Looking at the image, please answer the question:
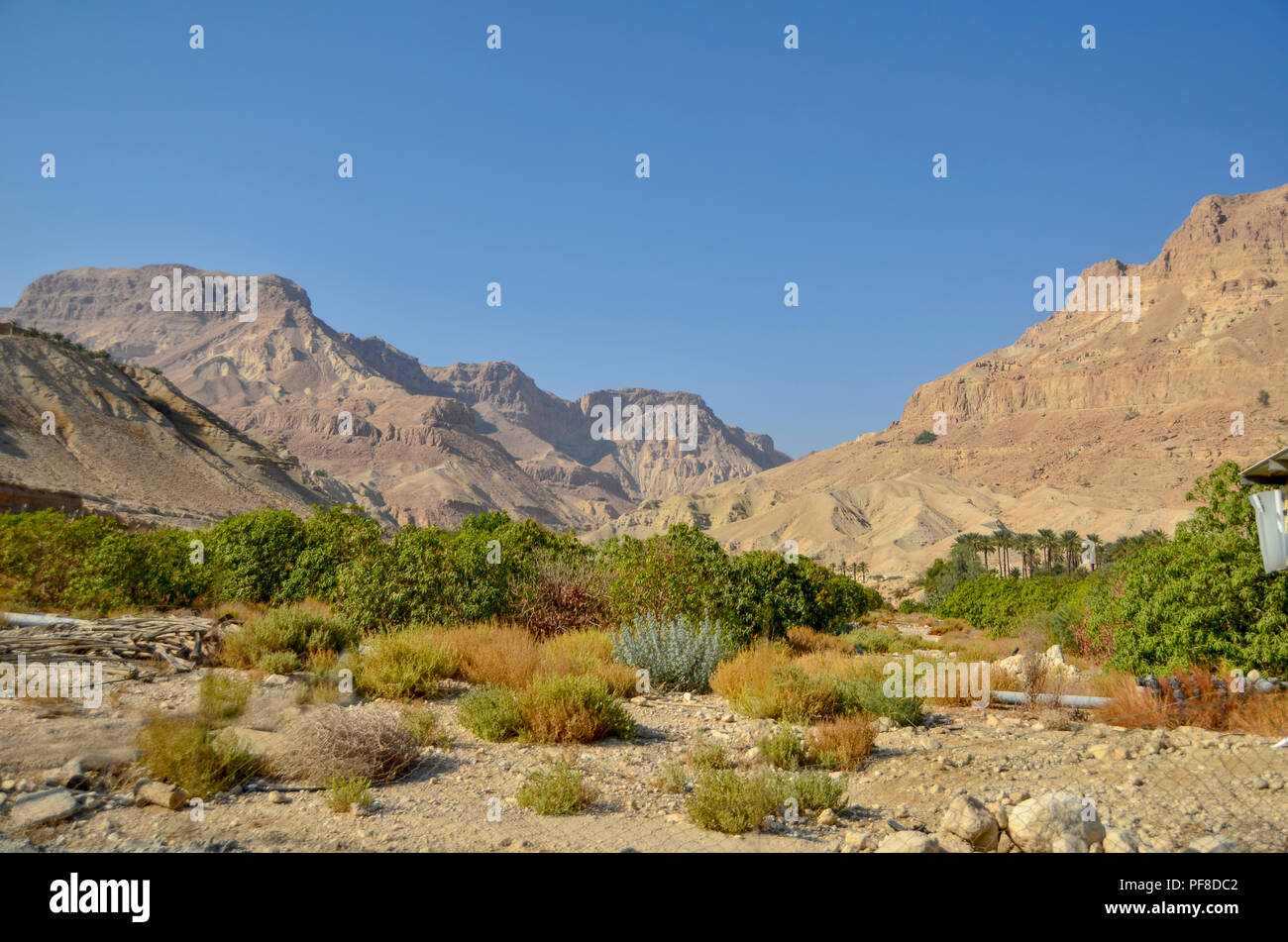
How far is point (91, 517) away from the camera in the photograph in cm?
1519

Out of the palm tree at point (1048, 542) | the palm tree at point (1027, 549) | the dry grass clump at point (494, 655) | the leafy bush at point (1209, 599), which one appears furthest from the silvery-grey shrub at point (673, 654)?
the palm tree at point (1027, 549)

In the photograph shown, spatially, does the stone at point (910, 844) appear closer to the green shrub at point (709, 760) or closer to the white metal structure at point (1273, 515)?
the green shrub at point (709, 760)

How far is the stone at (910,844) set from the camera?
426 centimetres

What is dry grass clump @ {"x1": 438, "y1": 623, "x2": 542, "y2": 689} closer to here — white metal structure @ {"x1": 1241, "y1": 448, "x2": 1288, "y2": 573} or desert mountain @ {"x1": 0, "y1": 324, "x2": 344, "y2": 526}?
white metal structure @ {"x1": 1241, "y1": 448, "x2": 1288, "y2": 573}

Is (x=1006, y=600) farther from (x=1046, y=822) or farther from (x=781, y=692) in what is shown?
(x=1046, y=822)

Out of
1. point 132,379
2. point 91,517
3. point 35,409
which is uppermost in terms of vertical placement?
point 132,379

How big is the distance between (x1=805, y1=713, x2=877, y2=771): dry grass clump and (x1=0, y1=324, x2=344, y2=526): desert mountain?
144ft

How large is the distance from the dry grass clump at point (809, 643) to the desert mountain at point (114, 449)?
3813cm

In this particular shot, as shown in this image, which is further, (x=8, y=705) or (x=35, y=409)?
(x=35, y=409)

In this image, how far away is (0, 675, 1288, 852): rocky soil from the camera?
4.60 meters
